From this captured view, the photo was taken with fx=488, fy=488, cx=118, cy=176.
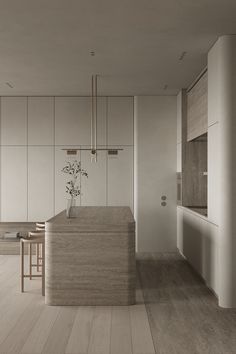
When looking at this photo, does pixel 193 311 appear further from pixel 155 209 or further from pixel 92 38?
pixel 155 209

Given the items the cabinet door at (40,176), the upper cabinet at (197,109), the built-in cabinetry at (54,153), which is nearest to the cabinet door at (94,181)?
the built-in cabinetry at (54,153)

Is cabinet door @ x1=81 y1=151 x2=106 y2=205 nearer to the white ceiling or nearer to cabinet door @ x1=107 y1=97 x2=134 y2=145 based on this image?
cabinet door @ x1=107 y1=97 x2=134 y2=145

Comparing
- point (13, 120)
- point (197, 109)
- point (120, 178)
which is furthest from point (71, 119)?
point (197, 109)

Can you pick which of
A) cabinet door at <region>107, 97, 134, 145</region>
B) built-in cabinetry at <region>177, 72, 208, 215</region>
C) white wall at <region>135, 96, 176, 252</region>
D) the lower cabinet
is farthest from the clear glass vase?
cabinet door at <region>107, 97, 134, 145</region>

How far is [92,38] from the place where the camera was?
541cm

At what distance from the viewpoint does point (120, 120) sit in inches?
360

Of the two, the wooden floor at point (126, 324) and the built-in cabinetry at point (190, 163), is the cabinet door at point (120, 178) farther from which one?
the wooden floor at point (126, 324)

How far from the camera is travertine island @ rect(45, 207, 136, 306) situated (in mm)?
5297

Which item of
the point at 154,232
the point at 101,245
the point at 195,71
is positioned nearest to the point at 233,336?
the point at 101,245

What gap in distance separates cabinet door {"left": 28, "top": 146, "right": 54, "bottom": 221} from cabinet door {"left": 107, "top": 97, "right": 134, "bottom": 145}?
1.19m

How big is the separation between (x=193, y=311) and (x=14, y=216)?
16.1 feet

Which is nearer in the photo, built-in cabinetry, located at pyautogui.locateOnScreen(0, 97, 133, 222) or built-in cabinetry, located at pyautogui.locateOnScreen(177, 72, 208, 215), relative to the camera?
built-in cabinetry, located at pyautogui.locateOnScreen(177, 72, 208, 215)

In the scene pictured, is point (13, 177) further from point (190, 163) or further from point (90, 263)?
point (90, 263)

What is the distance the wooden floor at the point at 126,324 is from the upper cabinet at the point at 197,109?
89.6 inches
